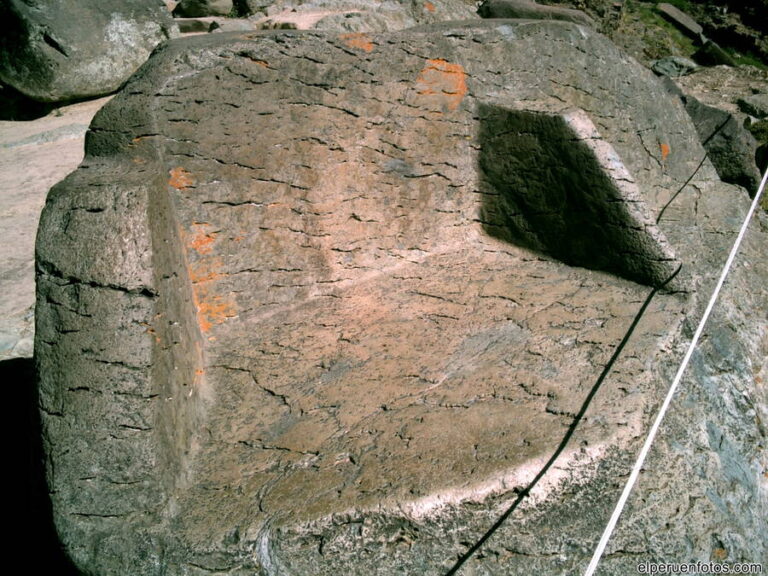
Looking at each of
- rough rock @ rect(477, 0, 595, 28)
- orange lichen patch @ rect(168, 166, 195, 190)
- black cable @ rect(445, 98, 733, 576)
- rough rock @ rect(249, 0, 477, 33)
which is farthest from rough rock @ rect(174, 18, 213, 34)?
black cable @ rect(445, 98, 733, 576)

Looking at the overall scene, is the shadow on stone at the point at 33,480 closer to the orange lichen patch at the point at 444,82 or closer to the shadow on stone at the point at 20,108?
the orange lichen patch at the point at 444,82

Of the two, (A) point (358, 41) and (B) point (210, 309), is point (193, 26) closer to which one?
(A) point (358, 41)

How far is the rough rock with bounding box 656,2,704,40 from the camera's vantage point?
8.48 metres

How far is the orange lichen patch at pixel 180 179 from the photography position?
199cm

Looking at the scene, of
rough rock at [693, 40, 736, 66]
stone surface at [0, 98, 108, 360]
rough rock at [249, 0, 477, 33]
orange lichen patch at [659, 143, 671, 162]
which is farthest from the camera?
rough rock at [693, 40, 736, 66]

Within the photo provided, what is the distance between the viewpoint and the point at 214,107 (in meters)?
2.07

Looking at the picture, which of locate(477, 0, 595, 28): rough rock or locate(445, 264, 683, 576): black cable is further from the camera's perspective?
locate(477, 0, 595, 28): rough rock

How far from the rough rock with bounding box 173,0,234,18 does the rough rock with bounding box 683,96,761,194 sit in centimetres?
619

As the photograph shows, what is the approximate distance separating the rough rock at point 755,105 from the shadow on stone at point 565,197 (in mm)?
4493

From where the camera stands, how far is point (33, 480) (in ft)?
5.20

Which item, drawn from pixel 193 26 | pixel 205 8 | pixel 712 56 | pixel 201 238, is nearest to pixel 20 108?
pixel 193 26

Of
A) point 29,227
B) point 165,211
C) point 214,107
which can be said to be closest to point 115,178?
point 165,211

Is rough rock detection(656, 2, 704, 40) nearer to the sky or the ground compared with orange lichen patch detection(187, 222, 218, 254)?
nearer to the ground

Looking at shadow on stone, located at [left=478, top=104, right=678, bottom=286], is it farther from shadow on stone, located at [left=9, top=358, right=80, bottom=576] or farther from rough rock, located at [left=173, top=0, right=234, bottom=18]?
rough rock, located at [left=173, top=0, right=234, bottom=18]
